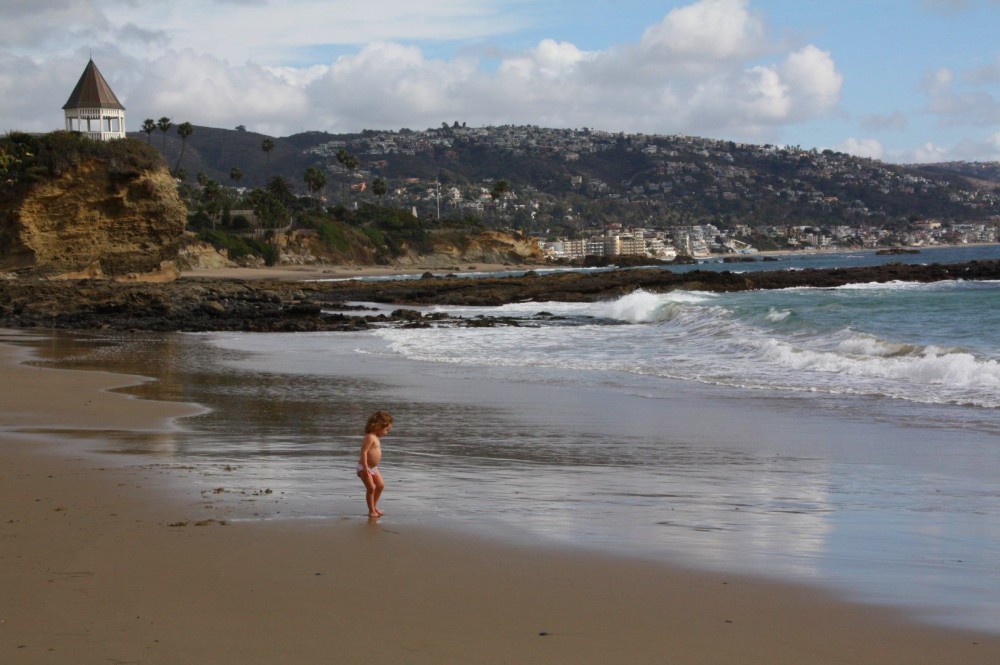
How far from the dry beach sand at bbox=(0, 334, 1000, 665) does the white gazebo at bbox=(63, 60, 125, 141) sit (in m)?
→ 65.1

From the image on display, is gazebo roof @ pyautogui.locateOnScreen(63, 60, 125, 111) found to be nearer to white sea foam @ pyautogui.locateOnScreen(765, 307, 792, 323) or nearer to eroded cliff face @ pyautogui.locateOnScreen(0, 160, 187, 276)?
eroded cliff face @ pyautogui.locateOnScreen(0, 160, 187, 276)

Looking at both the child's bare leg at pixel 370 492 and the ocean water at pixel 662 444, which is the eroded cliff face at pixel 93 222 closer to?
the ocean water at pixel 662 444

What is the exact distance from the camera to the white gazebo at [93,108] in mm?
64500

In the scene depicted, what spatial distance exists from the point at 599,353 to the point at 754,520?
13706mm

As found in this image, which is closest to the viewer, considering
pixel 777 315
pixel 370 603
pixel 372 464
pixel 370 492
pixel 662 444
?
pixel 370 603

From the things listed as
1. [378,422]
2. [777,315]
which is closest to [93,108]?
[777,315]

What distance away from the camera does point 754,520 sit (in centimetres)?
582

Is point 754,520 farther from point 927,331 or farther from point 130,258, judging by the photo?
point 130,258

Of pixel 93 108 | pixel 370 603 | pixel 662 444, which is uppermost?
pixel 93 108

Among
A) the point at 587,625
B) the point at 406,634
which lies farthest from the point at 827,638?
the point at 406,634

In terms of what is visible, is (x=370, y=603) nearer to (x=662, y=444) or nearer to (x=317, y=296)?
(x=662, y=444)

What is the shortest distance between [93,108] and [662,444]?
64.5 m

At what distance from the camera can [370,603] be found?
4.13 meters

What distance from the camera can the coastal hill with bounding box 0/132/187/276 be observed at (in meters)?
45.2
